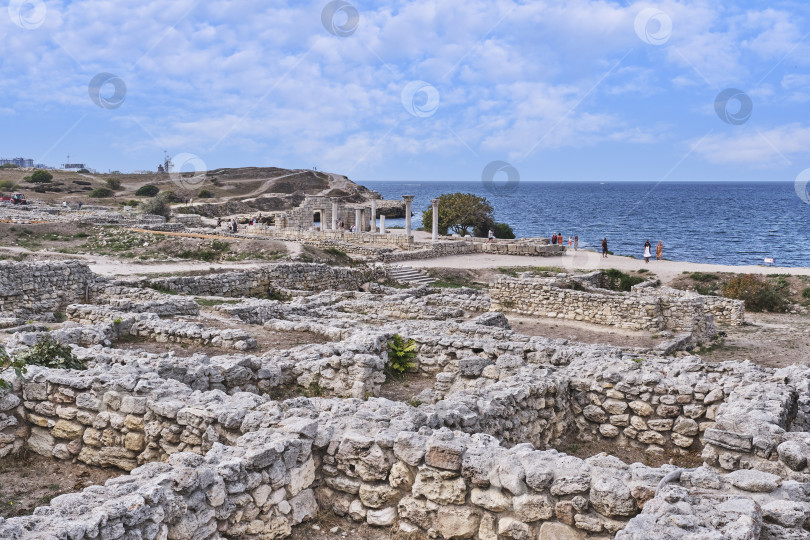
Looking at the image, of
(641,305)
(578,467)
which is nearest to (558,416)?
(578,467)

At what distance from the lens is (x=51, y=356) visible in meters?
9.32

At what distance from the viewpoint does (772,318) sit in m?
23.9

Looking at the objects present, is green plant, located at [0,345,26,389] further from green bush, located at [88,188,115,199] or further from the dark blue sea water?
green bush, located at [88,188,115,199]

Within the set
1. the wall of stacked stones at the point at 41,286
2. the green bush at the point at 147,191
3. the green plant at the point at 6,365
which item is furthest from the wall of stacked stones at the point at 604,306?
the green bush at the point at 147,191

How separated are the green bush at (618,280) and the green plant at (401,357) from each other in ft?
63.2

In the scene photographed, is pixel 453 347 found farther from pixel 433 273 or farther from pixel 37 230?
pixel 37 230

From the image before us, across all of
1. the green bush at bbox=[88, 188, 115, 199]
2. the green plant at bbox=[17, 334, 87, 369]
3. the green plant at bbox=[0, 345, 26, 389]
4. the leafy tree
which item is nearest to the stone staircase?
the green plant at bbox=[17, 334, 87, 369]

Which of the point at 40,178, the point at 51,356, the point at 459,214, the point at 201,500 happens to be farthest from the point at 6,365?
the point at 40,178

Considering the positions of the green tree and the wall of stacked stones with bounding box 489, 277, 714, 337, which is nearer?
the wall of stacked stones with bounding box 489, 277, 714, 337

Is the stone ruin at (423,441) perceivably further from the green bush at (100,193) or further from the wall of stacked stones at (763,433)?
the green bush at (100,193)

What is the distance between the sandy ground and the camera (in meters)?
31.0

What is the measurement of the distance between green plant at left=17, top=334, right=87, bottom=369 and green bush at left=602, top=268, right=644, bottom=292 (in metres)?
23.8

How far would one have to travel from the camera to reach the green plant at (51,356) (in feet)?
29.7

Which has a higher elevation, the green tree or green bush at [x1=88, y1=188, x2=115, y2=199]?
green bush at [x1=88, y1=188, x2=115, y2=199]
